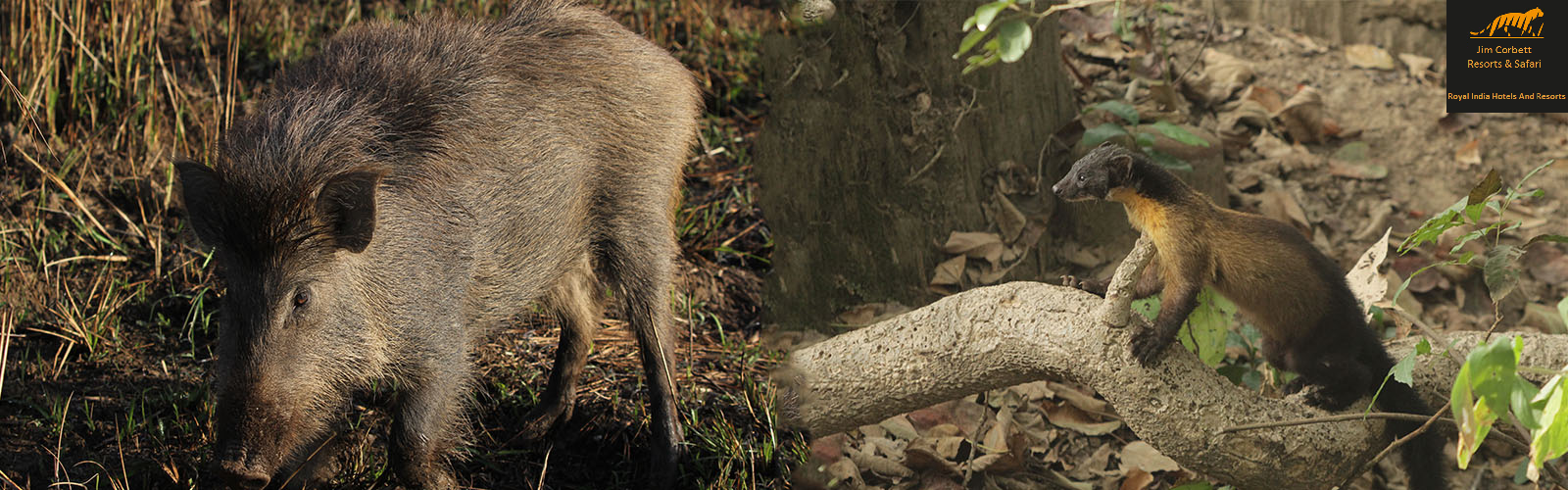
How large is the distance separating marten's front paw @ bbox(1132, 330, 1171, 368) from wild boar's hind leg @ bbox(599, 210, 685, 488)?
5.88ft

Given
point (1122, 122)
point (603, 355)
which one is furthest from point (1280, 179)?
point (603, 355)

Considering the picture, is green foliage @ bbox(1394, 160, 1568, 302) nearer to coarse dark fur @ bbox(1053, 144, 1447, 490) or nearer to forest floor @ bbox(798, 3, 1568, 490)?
coarse dark fur @ bbox(1053, 144, 1447, 490)

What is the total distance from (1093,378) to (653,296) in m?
1.78

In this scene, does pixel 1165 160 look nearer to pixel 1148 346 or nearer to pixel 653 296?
pixel 1148 346

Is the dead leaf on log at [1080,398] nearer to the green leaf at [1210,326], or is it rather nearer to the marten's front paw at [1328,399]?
the green leaf at [1210,326]

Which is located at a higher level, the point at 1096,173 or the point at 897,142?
the point at 1096,173

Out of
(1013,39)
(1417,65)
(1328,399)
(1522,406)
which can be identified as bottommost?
(1328,399)

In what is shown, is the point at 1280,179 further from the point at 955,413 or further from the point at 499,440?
the point at 499,440

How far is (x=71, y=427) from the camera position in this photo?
3.96 meters

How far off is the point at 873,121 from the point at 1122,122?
33.2 inches

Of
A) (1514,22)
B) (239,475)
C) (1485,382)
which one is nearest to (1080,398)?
(1514,22)

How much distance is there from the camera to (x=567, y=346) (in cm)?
435

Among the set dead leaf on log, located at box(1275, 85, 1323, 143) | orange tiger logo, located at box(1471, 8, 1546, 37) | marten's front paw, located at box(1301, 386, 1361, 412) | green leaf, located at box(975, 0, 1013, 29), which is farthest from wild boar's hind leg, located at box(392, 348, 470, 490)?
dead leaf on log, located at box(1275, 85, 1323, 143)

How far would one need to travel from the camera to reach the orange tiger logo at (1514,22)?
3.49 m
